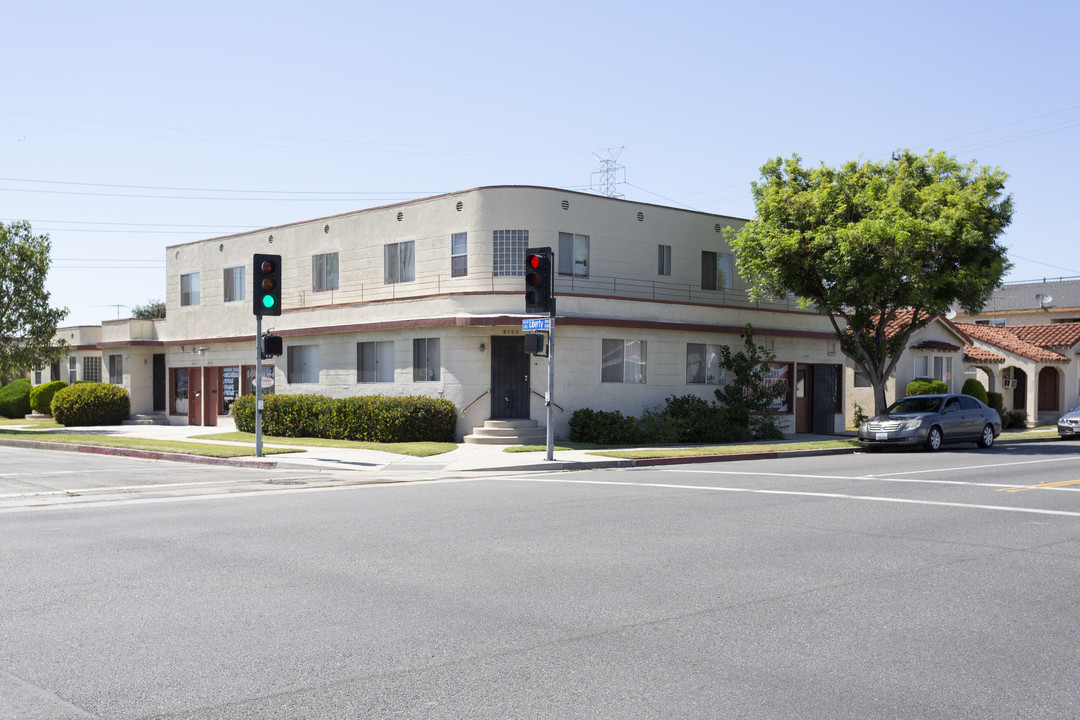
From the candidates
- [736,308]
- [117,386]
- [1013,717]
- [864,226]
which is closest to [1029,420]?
[736,308]

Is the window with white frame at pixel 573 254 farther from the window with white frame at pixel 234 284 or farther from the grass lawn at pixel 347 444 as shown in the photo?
the window with white frame at pixel 234 284

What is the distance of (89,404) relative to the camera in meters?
34.9

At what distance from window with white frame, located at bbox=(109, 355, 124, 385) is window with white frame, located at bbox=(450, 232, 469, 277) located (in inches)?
691

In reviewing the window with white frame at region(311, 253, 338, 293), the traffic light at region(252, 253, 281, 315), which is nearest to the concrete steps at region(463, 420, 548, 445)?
the traffic light at region(252, 253, 281, 315)

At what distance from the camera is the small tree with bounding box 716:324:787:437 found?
94.3 ft

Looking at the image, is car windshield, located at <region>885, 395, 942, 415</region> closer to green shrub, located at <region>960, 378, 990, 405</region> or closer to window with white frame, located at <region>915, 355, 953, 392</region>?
window with white frame, located at <region>915, 355, 953, 392</region>

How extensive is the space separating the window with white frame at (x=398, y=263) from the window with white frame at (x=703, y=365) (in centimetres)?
875

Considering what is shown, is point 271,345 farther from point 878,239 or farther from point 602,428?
point 878,239

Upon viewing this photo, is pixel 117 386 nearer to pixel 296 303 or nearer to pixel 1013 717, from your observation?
pixel 296 303

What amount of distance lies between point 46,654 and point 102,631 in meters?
0.54

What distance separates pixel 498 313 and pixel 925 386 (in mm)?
18242

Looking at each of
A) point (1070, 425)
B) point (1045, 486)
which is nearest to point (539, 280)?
point (1045, 486)

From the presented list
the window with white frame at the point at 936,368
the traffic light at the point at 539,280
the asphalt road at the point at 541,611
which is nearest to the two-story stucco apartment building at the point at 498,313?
the traffic light at the point at 539,280

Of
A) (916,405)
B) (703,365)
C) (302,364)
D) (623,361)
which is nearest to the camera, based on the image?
(916,405)
